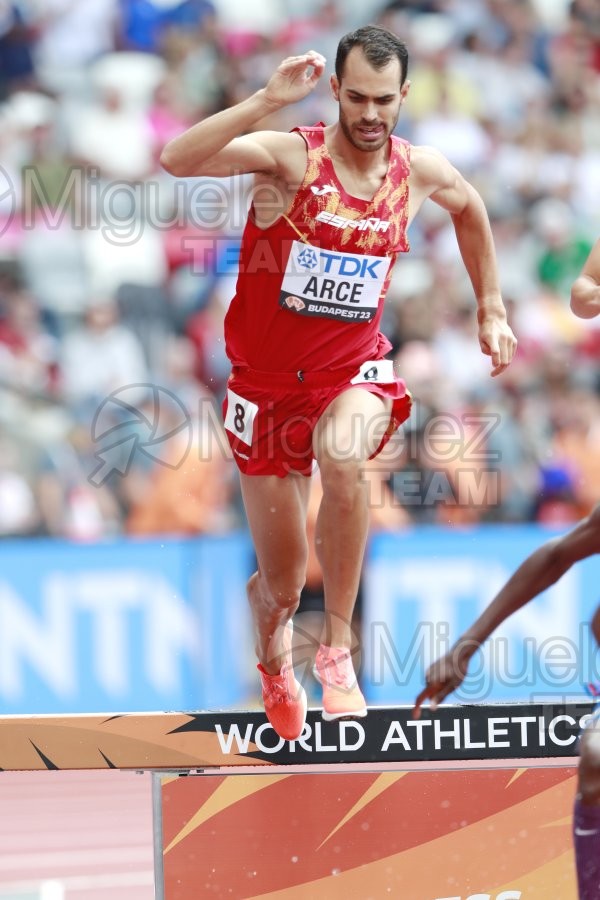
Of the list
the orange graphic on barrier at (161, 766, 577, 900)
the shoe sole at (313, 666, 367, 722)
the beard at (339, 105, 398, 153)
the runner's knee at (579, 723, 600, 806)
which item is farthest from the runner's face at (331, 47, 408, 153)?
the orange graphic on barrier at (161, 766, 577, 900)

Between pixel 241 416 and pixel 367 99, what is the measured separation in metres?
1.21

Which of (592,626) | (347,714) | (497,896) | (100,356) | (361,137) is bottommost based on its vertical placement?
(497,896)

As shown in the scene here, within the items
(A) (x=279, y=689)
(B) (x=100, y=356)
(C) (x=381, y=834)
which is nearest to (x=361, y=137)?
(A) (x=279, y=689)

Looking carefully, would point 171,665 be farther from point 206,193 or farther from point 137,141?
point 137,141

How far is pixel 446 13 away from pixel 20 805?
27.5 ft

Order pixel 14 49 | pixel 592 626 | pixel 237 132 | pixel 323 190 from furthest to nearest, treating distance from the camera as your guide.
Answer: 1. pixel 14 49
2. pixel 323 190
3. pixel 237 132
4. pixel 592 626

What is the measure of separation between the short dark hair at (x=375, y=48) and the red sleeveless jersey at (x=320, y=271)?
0.96 ft

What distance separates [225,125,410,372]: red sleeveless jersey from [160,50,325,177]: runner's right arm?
0.26 metres

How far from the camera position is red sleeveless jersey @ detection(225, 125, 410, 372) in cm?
480

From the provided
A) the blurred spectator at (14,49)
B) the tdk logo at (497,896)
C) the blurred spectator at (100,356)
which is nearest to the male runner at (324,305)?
the tdk logo at (497,896)

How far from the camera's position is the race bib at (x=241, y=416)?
16.7ft

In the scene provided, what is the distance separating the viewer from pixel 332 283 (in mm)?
4867

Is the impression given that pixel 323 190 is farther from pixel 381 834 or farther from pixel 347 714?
pixel 381 834

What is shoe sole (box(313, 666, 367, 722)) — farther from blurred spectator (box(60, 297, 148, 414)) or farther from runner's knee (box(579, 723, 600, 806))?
blurred spectator (box(60, 297, 148, 414))
